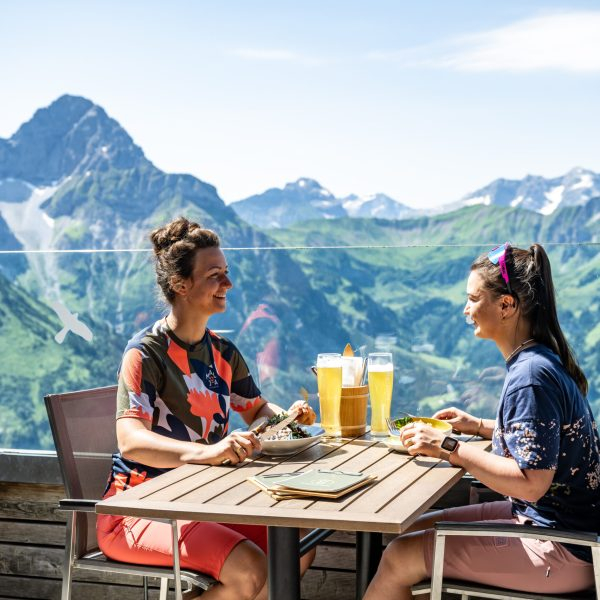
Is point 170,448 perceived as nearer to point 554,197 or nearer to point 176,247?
point 176,247

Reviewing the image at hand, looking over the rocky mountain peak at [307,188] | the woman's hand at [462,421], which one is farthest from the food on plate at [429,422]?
the rocky mountain peak at [307,188]

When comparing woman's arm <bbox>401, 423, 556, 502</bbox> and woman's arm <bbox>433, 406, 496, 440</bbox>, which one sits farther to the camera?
woman's arm <bbox>433, 406, 496, 440</bbox>

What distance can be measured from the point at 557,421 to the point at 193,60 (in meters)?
28.5

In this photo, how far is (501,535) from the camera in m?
1.74

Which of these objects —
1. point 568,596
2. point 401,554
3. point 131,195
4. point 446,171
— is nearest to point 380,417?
point 401,554

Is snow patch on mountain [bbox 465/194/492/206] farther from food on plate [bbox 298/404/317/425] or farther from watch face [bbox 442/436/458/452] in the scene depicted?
watch face [bbox 442/436/458/452]

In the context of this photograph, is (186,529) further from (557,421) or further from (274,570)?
(557,421)

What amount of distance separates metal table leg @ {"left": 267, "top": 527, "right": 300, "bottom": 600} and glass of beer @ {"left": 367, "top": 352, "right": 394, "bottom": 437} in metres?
0.62

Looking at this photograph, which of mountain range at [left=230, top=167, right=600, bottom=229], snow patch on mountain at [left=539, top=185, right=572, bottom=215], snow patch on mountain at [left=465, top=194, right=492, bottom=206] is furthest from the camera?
snow patch on mountain at [left=465, top=194, right=492, bottom=206]

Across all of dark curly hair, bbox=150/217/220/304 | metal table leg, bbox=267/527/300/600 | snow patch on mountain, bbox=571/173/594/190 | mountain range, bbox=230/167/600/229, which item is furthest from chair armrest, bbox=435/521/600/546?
snow patch on mountain, bbox=571/173/594/190

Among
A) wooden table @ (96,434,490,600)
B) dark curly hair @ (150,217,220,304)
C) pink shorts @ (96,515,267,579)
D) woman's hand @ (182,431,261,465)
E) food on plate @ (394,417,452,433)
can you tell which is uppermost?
dark curly hair @ (150,217,220,304)

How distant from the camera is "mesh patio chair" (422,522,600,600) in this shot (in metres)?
1.73

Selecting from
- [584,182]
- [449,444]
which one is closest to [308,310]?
[449,444]

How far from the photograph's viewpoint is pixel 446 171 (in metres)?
29.2
